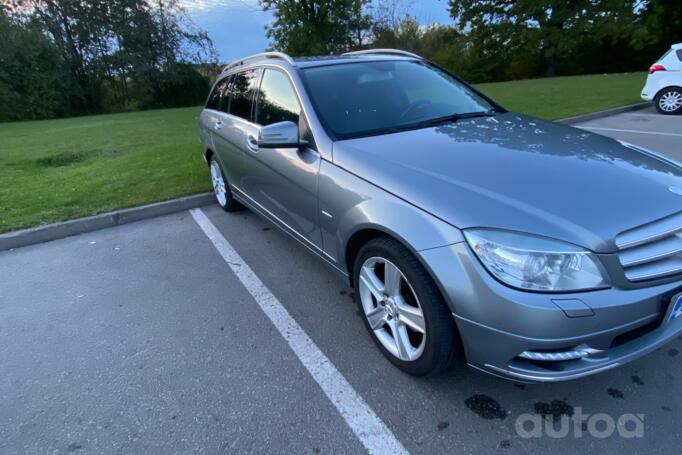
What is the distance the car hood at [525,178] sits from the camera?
169 cm

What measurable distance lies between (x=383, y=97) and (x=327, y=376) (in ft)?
6.57

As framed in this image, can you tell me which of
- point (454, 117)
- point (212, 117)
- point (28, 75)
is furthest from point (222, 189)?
point (28, 75)

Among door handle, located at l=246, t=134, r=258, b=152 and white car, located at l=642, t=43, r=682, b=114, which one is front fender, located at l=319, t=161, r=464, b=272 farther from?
white car, located at l=642, t=43, r=682, b=114

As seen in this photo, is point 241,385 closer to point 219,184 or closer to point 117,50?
point 219,184

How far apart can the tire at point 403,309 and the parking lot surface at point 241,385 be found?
0.18 meters

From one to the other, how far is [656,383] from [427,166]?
1639mm

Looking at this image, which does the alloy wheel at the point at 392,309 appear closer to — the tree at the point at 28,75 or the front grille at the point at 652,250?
the front grille at the point at 652,250

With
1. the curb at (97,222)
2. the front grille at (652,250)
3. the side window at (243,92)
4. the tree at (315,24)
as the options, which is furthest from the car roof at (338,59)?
the tree at (315,24)

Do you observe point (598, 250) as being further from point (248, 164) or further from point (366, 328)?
point (248, 164)


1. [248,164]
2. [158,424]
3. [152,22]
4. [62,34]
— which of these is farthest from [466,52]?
[158,424]

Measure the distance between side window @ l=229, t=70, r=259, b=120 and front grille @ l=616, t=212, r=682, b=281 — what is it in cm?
309

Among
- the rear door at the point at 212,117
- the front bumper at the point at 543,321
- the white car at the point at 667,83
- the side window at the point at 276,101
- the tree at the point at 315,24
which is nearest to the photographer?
the front bumper at the point at 543,321

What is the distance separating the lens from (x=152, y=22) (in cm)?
2619

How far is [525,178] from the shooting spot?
1935 mm
